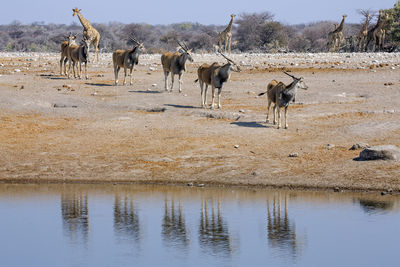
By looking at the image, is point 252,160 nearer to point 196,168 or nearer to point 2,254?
point 196,168

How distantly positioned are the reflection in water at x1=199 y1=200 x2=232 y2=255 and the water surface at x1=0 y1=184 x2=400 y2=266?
18 millimetres

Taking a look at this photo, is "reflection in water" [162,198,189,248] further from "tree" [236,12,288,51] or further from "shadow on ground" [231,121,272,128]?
"tree" [236,12,288,51]

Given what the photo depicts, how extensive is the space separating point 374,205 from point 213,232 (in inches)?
143

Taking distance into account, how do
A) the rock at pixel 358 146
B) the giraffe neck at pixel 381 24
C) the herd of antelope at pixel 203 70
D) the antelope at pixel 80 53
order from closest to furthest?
the rock at pixel 358 146 → the herd of antelope at pixel 203 70 → the antelope at pixel 80 53 → the giraffe neck at pixel 381 24

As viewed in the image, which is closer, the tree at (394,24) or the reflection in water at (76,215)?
the reflection in water at (76,215)

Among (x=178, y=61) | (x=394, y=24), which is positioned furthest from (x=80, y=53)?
(x=394, y=24)

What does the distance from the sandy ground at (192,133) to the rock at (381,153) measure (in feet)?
0.61

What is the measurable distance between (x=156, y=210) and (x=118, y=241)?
6.92 feet

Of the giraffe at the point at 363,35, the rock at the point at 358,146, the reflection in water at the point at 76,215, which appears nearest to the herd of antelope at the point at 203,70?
the rock at the point at 358,146

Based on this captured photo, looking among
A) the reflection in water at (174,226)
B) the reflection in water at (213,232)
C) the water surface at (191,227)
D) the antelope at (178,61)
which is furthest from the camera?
the antelope at (178,61)

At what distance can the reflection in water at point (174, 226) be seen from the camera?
483 inches

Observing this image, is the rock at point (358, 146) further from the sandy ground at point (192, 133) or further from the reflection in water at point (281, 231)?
the reflection in water at point (281, 231)

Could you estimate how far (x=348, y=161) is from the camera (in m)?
17.2

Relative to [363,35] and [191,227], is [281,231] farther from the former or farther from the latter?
[363,35]
